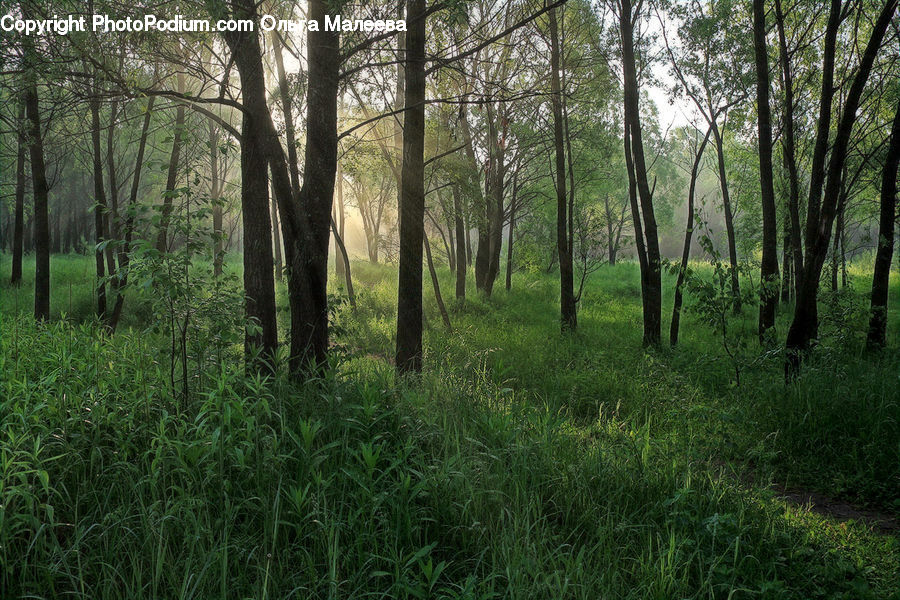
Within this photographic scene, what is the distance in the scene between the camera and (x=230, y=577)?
249 cm

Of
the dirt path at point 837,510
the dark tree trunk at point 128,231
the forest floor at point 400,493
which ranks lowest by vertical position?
the dirt path at point 837,510

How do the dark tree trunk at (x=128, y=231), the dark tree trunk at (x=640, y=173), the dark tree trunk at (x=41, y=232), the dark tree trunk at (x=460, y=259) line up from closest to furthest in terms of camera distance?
1. the dark tree trunk at (x=128, y=231)
2. the dark tree trunk at (x=41, y=232)
3. the dark tree trunk at (x=640, y=173)
4. the dark tree trunk at (x=460, y=259)

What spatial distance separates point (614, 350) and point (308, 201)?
737 centimetres

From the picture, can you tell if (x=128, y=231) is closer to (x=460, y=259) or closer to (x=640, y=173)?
(x=640, y=173)

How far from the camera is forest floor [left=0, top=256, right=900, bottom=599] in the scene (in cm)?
255

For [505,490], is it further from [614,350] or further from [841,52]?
[841,52]

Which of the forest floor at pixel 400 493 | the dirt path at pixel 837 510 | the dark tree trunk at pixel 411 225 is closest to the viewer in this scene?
the forest floor at pixel 400 493

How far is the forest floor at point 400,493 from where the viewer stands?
8.38 feet

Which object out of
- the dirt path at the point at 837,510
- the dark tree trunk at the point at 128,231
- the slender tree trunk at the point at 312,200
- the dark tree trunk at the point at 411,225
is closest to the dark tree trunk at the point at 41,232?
the dark tree trunk at the point at 128,231

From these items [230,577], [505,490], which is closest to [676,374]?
[505,490]

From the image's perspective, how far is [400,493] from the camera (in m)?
3.15

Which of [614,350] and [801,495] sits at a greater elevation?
[614,350]

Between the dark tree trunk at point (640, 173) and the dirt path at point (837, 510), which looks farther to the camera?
the dark tree trunk at point (640, 173)

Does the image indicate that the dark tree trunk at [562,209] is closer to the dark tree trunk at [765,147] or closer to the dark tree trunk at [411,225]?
the dark tree trunk at [765,147]
